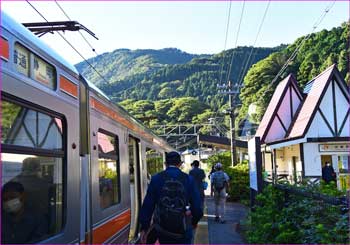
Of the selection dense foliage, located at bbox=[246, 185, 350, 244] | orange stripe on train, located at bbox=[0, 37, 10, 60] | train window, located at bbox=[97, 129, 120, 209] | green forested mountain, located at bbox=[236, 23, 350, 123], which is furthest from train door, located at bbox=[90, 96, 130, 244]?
green forested mountain, located at bbox=[236, 23, 350, 123]

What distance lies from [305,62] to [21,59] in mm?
36363

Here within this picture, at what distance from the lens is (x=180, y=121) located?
2675 inches

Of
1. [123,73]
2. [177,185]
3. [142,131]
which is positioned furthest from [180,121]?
[177,185]

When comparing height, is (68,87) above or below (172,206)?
above

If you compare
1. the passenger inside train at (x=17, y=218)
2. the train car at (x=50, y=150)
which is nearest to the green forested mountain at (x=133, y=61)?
the train car at (x=50, y=150)

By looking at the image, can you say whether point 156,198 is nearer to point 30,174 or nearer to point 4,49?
point 30,174

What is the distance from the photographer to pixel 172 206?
4160 mm

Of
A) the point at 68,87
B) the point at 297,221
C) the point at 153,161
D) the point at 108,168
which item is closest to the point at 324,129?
the point at 153,161

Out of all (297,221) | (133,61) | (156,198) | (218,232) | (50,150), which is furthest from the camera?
(133,61)

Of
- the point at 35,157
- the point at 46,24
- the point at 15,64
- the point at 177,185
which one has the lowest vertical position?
the point at 177,185

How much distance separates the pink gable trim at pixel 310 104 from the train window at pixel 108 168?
1580cm

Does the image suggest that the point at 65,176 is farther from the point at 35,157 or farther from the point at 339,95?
the point at 339,95

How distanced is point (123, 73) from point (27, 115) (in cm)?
8269

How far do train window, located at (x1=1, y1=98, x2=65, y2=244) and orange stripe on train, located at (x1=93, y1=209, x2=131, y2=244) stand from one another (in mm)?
1076
